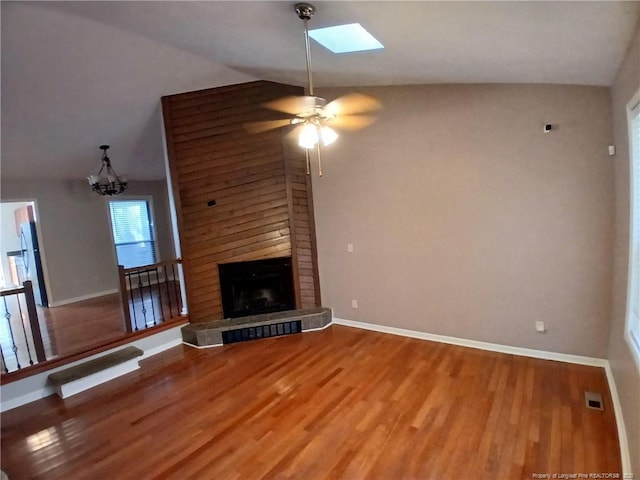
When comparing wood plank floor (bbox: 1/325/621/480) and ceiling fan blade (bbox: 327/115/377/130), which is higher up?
ceiling fan blade (bbox: 327/115/377/130)

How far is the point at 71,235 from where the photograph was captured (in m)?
6.71

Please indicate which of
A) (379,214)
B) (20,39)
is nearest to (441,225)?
(379,214)

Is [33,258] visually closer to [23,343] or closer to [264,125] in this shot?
[23,343]

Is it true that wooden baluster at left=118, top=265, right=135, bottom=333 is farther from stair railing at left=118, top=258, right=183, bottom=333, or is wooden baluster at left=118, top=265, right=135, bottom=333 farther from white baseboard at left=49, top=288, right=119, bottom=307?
white baseboard at left=49, top=288, right=119, bottom=307

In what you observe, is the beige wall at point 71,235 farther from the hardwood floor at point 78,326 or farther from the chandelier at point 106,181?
the chandelier at point 106,181

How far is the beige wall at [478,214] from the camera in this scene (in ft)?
10.8

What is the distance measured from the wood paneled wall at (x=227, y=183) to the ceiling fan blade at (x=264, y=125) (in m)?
0.05

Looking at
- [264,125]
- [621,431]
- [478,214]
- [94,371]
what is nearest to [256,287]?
[94,371]

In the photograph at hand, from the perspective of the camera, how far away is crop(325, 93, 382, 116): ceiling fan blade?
4.37 metres

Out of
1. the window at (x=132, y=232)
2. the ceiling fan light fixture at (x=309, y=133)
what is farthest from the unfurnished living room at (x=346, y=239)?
the window at (x=132, y=232)

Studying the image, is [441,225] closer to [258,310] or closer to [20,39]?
[258,310]

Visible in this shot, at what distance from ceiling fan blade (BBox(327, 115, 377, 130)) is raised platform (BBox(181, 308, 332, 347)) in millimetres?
2421

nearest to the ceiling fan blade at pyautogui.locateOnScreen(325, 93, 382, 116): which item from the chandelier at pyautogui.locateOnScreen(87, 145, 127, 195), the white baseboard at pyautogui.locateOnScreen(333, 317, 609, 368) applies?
the white baseboard at pyautogui.locateOnScreen(333, 317, 609, 368)

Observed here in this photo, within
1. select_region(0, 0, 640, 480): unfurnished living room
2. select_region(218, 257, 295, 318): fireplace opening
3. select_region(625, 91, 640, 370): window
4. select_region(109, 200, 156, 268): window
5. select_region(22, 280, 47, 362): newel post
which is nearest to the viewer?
select_region(625, 91, 640, 370): window
